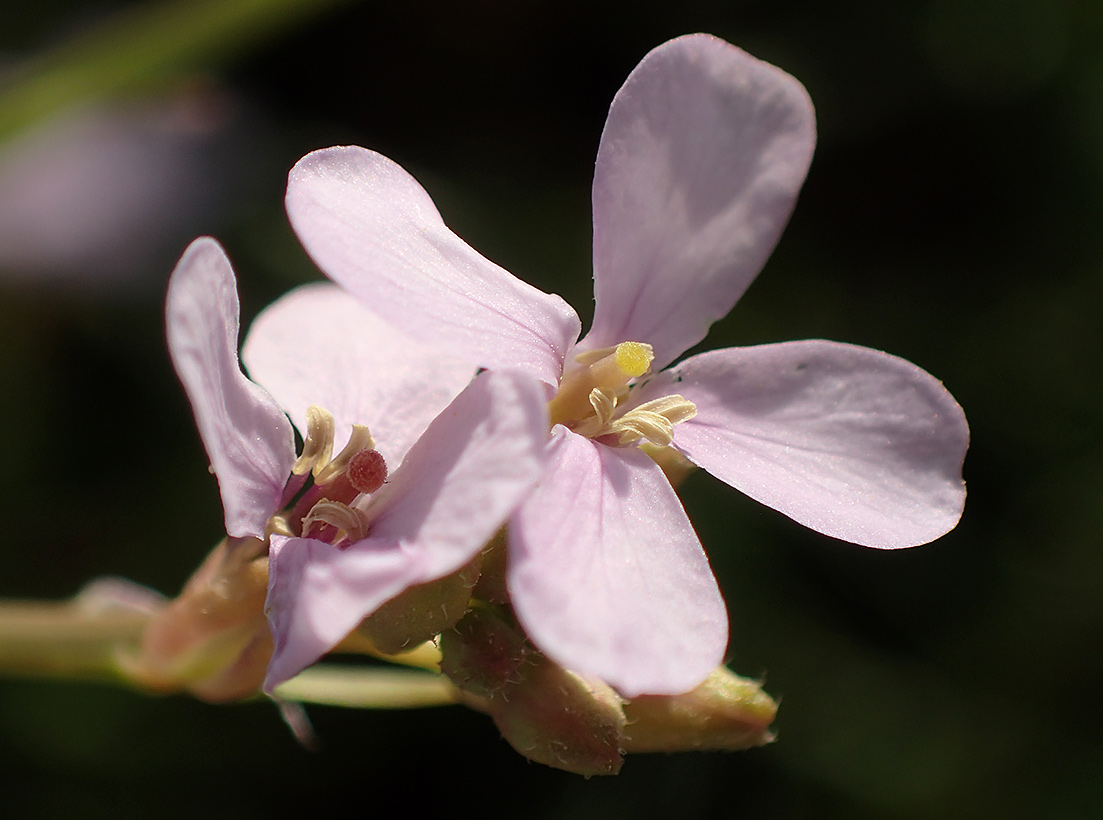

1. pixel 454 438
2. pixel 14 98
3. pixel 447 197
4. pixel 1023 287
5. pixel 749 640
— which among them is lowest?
pixel 749 640

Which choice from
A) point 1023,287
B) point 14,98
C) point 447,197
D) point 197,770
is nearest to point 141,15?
→ point 14,98

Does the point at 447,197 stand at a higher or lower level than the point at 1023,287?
higher

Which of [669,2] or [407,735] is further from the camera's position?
[669,2]

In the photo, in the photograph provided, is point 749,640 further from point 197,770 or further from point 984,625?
point 197,770

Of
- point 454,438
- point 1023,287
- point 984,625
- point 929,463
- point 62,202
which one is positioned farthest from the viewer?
point 62,202

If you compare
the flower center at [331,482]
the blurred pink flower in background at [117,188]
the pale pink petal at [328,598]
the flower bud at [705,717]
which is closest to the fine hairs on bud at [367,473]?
the flower center at [331,482]

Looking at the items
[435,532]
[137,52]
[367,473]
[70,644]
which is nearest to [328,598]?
[435,532]

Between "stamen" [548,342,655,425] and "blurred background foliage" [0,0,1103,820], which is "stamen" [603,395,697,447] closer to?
"stamen" [548,342,655,425]

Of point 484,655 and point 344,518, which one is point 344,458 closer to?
point 344,518

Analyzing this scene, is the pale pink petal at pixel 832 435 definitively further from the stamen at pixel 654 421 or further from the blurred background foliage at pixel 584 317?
the blurred background foliage at pixel 584 317
